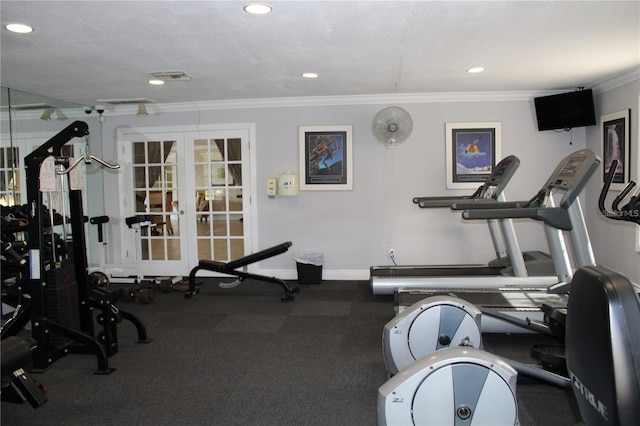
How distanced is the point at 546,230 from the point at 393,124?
245 centimetres

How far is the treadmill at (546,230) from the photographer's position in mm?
3166

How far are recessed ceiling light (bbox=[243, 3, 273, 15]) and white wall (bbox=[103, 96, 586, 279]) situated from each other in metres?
3.08

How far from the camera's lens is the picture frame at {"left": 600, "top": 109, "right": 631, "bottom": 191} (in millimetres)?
4746

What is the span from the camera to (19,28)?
307 centimetres

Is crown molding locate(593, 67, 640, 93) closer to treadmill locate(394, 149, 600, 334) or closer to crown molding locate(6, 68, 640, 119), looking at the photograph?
crown molding locate(6, 68, 640, 119)

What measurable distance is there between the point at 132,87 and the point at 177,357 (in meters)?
3.00

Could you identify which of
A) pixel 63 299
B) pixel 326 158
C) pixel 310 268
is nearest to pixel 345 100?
pixel 326 158

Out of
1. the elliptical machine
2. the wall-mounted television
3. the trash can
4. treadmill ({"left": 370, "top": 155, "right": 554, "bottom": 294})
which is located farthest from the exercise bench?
the wall-mounted television

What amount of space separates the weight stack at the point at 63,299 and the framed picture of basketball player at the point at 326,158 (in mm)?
3149

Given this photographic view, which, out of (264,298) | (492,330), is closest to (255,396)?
(492,330)

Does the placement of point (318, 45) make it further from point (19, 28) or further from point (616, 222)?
point (616, 222)

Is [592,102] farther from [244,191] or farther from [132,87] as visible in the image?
[132,87]

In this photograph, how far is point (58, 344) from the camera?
3451 millimetres

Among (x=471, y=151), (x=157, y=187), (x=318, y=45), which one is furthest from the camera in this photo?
(x=157, y=187)
